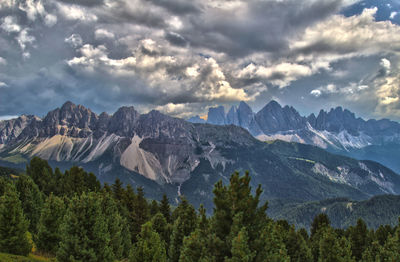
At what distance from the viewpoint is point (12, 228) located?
34719mm

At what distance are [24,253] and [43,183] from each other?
54360mm

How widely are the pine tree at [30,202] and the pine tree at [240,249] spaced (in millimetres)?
49447

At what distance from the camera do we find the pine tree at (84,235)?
95.6ft

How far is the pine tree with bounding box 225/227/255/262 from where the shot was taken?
60.3 ft

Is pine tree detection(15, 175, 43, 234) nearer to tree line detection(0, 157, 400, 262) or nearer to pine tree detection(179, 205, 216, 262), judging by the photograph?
tree line detection(0, 157, 400, 262)

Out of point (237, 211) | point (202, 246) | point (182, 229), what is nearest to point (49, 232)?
point (182, 229)

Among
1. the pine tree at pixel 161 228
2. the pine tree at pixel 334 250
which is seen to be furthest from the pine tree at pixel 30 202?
the pine tree at pixel 334 250

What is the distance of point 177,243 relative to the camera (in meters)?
40.1

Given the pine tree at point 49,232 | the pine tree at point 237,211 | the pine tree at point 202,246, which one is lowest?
the pine tree at point 49,232

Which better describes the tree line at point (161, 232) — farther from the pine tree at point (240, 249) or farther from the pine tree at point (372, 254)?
the pine tree at point (372, 254)

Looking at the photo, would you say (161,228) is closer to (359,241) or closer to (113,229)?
(113,229)

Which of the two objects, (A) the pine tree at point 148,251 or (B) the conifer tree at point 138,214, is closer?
(A) the pine tree at point 148,251

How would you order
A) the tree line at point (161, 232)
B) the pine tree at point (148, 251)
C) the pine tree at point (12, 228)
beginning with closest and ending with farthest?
the tree line at point (161, 232), the pine tree at point (148, 251), the pine tree at point (12, 228)

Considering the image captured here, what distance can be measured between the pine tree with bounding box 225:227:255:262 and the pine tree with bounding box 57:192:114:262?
17548 millimetres
